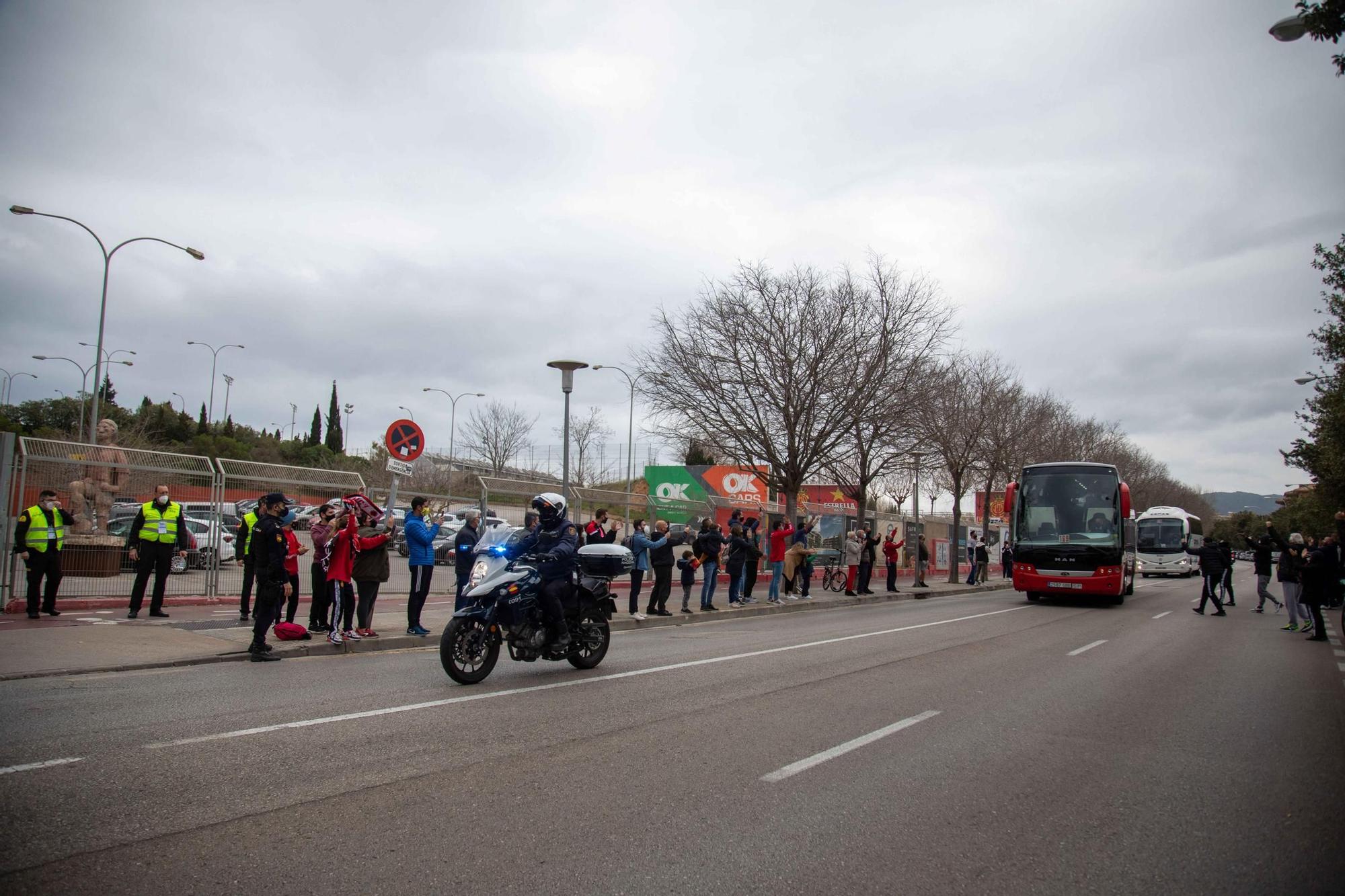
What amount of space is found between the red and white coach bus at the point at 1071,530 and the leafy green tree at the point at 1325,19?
1516 cm

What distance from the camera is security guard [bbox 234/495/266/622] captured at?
12547mm

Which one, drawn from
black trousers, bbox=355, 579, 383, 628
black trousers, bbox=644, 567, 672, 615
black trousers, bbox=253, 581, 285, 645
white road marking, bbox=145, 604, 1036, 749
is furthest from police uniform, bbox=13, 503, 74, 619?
black trousers, bbox=644, 567, 672, 615

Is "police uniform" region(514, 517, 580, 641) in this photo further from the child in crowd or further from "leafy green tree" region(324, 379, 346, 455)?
"leafy green tree" region(324, 379, 346, 455)

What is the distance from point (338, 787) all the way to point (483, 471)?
167ft

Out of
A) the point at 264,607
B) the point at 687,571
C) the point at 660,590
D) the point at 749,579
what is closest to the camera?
the point at 264,607

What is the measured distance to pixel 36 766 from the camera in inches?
200

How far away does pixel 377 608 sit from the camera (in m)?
15.4

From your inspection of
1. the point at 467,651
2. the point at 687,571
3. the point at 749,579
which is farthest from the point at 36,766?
the point at 749,579

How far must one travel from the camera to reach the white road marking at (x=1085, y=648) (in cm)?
1210

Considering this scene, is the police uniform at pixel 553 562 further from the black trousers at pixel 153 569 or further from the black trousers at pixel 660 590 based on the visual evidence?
the black trousers at pixel 660 590

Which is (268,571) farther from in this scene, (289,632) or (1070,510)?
(1070,510)

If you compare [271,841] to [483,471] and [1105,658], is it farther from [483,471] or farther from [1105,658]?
[483,471]

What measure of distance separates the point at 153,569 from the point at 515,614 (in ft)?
23.3

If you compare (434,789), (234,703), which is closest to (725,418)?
(234,703)
